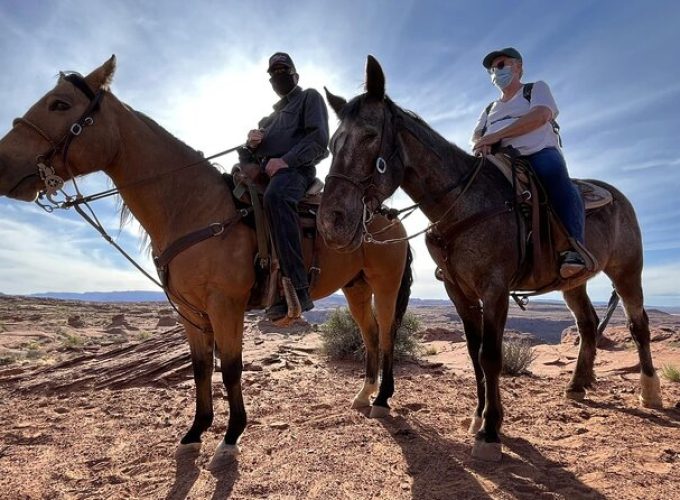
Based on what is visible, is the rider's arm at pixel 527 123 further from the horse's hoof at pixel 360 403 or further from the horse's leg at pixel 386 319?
the horse's hoof at pixel 360 403

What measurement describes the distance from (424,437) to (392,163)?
98.9 inches

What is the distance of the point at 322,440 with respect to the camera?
374 cm

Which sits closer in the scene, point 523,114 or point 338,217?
point 338,217

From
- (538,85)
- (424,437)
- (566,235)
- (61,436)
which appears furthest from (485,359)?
(61,436)

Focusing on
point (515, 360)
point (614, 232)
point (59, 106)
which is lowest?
point (515, 360)

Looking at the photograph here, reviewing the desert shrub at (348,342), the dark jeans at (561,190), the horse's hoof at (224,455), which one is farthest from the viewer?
the desert shrub at (348,342)

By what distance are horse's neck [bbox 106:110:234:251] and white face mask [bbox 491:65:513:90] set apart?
286 cm

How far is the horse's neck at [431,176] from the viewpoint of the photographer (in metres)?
3.42

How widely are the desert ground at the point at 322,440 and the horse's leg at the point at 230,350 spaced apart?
0.19 metres

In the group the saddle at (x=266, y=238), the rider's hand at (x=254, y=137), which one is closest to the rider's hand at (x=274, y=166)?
the saddle at (x=266, y=238)

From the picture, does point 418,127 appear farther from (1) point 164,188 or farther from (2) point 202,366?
(2) point 202,366

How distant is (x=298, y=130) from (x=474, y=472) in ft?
11.3

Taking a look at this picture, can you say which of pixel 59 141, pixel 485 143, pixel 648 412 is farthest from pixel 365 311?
pixel 59 141

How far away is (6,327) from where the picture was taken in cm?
2152
